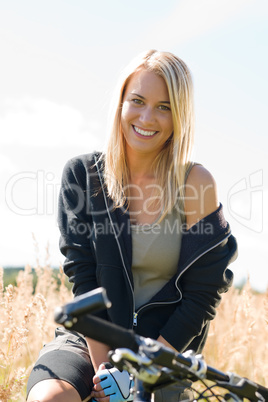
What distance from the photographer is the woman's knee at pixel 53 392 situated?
219 cm

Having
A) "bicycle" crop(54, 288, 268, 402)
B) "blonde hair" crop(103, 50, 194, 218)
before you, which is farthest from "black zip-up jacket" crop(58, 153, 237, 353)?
"bicycle" crop(54, 288, 268, 402)

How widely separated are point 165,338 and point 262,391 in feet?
3.36

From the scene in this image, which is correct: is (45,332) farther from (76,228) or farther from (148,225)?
(148,225)

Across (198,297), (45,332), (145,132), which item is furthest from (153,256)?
(45,332)

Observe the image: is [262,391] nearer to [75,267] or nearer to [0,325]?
[75,267]

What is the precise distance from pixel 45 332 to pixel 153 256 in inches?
51.3

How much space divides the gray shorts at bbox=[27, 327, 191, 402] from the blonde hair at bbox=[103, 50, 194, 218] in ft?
2.38

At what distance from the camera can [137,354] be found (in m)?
1.34

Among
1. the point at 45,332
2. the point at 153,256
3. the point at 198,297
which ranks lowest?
the point at 45,332

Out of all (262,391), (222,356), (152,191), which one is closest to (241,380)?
(262,391)

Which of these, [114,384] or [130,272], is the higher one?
[130,272]

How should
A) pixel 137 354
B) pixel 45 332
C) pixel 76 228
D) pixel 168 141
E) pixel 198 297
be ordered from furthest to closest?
pixel 45 332, pixel 168 141, pixel 76 228, pixel 198 297, pixel 137 354

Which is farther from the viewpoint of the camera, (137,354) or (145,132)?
(145,132)

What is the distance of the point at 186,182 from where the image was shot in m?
2.90
